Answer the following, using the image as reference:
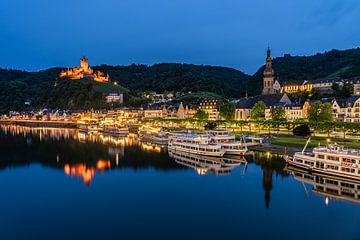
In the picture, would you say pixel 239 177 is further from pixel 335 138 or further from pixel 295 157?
pixel 335 138

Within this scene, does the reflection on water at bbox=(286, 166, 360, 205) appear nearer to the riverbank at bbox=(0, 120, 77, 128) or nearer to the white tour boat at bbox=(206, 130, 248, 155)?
the white tour boat at bbox=(206, 130, 248, 155)

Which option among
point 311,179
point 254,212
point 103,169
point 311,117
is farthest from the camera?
point 311,117

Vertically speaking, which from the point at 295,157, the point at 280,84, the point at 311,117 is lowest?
the point at 295,157

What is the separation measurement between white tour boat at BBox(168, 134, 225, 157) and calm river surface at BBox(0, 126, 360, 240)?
2.36 m

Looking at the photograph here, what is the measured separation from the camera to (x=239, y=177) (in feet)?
102

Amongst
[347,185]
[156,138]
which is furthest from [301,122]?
[347,185]

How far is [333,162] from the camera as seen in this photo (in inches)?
1183

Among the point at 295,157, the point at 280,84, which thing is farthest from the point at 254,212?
the point at 280,84

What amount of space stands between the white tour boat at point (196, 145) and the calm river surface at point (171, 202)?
2.36 m

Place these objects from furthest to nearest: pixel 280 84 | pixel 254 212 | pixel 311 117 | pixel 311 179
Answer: pixel 280 84
pixel 311 117
pixel 311 179
pixel 254 212

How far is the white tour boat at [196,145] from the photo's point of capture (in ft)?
136

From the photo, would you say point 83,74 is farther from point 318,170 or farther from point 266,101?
point 318,170

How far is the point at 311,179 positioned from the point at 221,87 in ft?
449

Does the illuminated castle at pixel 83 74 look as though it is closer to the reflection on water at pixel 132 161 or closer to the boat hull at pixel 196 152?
the reflection on water at pixel 132 161
